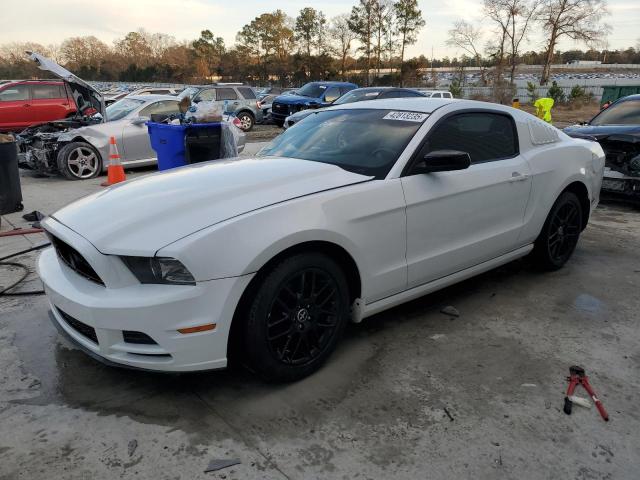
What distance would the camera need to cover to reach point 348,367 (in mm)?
3082

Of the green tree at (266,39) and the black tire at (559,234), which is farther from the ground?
the green tree at (266,39)

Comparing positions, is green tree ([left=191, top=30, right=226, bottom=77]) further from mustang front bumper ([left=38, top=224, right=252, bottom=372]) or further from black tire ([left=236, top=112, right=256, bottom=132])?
mustang front bumper ([left=38, top=224, right=252, bottom=372])

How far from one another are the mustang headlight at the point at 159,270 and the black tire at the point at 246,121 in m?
16.7

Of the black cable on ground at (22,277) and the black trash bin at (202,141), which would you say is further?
the black trash bin at (202,141)

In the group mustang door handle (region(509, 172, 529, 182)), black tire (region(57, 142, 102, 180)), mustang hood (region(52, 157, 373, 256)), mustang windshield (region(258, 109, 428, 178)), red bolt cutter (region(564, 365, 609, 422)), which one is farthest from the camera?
black tire (region(57, 142, 102, 180))

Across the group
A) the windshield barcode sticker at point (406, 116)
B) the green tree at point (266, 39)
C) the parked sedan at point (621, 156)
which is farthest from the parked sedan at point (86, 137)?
the green tree at point (266, 39)

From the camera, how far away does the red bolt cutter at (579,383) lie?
2646 millimetres

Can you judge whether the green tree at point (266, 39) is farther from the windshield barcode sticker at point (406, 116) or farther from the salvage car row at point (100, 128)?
the windshield barcode sticker at point (406, 116)

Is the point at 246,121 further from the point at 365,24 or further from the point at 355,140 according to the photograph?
the point at 365,24

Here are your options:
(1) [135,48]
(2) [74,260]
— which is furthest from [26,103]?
(1) [135,48]

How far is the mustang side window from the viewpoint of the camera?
3550 mm

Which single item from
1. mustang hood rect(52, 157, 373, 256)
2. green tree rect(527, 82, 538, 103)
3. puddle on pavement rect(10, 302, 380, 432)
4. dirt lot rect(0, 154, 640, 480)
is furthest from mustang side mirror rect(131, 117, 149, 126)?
green tree rect(527, 82, 538, 103)

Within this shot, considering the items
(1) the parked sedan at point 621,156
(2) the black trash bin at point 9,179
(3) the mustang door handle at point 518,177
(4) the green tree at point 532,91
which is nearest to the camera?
(3) the mustang door handle at point 518,177

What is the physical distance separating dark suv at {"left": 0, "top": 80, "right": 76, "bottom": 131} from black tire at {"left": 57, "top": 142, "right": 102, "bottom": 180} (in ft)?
19.2
